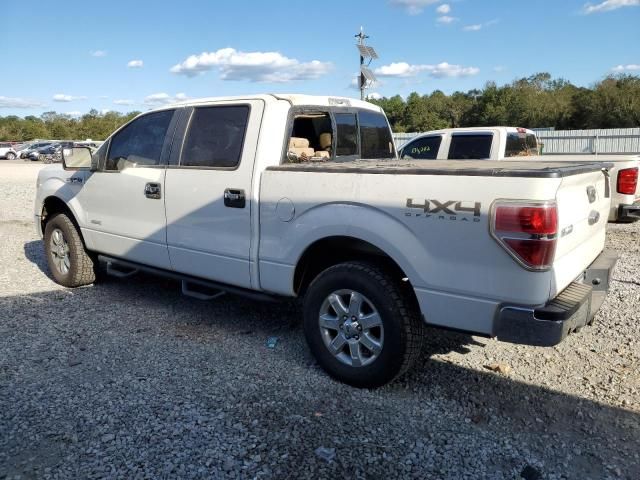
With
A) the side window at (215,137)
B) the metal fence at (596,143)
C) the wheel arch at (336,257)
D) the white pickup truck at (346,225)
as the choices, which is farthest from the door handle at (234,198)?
the metal fence at (596,143)

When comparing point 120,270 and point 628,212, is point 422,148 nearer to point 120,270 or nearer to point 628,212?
point 628,212

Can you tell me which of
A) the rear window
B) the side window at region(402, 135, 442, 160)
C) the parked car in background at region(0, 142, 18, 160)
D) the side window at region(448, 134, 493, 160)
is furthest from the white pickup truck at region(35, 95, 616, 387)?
the parked car in background at region(0, 142, 18, 160)

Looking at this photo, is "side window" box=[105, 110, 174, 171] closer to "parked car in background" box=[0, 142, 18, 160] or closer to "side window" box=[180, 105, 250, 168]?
"side window" box=[180, 105, 250, 168]

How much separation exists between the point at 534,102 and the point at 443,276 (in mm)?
55705

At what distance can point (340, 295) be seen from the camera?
3.83 metres

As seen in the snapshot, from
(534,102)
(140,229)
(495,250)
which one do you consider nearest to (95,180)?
(140,229)

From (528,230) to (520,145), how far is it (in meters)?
7.69

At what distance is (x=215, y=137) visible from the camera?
4613 mm

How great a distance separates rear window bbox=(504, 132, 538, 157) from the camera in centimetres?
966

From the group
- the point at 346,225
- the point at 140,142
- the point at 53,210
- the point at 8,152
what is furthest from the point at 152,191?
the point at 8,152

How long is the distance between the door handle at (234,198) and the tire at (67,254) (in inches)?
102

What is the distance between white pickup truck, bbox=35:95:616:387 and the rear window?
181 inches

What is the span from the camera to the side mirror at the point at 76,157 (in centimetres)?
593

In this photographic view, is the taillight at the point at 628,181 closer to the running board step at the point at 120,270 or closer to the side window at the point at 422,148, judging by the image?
the side window at the point at 422,148
